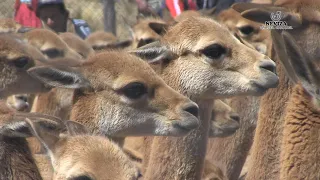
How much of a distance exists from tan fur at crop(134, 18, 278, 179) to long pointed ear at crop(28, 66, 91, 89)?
3.15 feet

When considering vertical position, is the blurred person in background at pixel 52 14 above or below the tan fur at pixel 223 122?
below

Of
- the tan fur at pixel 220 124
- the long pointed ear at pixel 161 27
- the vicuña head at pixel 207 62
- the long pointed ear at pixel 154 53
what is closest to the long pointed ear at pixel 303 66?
the vicuña head at pixel 207 62

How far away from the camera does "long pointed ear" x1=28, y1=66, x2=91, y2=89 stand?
22.0ft

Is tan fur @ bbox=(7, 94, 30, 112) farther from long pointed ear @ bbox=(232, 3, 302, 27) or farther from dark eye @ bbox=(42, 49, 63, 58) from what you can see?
long pointed ear @ bbox=(232, 3, 302, 27)

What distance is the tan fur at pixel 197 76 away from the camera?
737cm

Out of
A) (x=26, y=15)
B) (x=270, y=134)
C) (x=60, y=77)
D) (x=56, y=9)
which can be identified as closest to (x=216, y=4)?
Answer: (x=56, y=9)

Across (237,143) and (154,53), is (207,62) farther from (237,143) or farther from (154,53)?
(237,143)

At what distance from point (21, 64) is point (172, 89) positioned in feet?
7.63

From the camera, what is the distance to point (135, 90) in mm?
6898

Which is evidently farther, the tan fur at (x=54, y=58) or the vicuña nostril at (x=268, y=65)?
the tan fur at (x=54, y=58)

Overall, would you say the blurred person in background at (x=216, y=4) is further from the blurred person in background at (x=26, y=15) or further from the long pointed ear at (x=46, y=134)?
the long pointed ear at (x=46, y=134)

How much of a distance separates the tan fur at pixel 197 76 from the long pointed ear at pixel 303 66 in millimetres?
2216

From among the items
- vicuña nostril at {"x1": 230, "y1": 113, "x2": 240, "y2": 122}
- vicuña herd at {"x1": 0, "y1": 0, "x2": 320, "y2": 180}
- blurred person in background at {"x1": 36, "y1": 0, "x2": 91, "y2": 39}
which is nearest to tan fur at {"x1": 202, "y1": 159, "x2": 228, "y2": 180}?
vicuña herd at {"x1": 0, "y1": 0, "x2": 320, "y2": 180}

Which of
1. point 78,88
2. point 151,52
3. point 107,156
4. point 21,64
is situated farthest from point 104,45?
point 107,156
